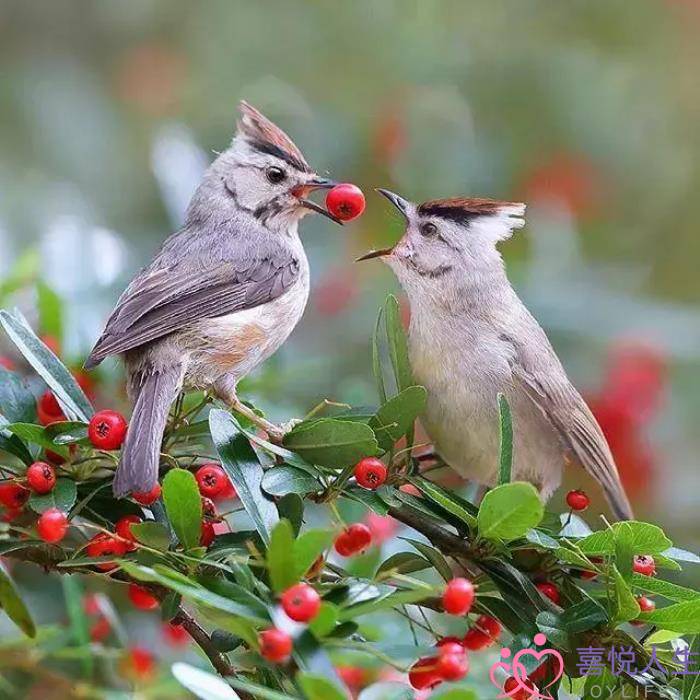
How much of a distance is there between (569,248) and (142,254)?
1492mm

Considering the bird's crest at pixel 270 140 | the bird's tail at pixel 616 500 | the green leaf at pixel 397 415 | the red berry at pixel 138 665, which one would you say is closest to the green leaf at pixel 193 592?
the green leaf at pixel 397 415

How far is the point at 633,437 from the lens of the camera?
3.43 m

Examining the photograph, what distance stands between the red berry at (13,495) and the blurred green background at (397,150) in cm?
94

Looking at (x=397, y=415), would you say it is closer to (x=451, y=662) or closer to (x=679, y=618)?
(x=451, y=662)

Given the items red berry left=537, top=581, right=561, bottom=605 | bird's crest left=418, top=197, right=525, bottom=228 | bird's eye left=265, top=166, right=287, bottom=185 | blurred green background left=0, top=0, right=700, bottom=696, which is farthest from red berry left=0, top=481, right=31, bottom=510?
bird's eye left=265, top=166, right=287, bottom=185

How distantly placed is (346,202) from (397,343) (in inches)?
12.7

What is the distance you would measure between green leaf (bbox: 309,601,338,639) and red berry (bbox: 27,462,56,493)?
515 mm

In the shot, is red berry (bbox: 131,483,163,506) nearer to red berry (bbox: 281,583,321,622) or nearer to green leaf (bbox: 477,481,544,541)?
red berry (bbox: 281,583,321,622)

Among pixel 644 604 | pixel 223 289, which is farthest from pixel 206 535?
pixel 223 289

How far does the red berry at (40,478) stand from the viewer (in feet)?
5.54

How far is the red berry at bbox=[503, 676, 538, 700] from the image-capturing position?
1702 millimetres

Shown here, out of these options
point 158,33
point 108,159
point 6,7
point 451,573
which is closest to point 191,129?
point 108,159

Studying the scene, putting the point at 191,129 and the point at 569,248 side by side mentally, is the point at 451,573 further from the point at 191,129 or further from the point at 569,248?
the point at 191,129

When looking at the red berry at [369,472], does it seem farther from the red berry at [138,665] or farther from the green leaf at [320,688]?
the red berry at [138,665]
